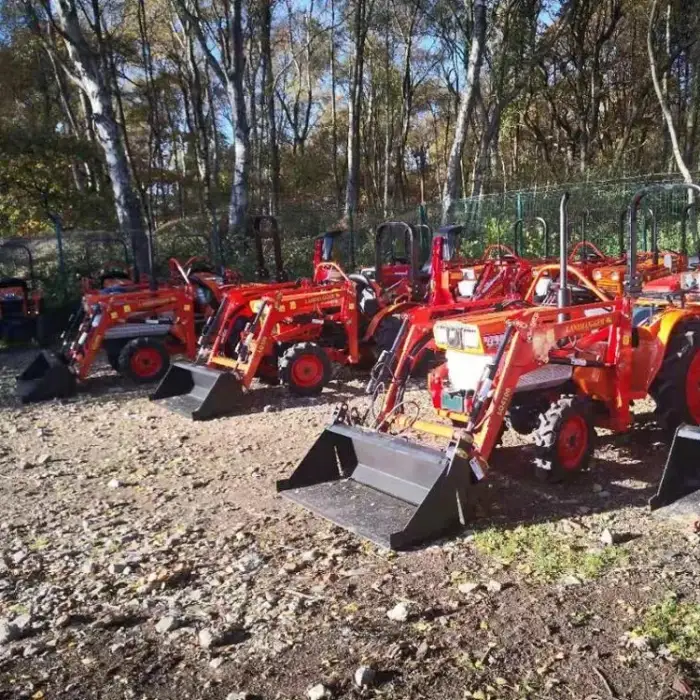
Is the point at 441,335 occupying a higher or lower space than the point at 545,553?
higher

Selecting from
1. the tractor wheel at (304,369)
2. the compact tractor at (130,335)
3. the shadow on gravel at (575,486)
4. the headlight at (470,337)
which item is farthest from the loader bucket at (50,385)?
the headlight at (470,337)

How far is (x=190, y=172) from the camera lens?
3738 cm

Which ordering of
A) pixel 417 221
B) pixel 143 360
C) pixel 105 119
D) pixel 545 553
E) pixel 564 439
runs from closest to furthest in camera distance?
1. pixel 545 553
2. pixel 564 439
3. pixel 143 360
4. pixel 105 119
5. pixel 417 221

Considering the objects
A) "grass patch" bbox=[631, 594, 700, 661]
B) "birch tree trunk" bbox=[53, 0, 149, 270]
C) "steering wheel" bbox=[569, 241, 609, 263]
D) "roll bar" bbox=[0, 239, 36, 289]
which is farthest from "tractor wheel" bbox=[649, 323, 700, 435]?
"roll bar" bbox=[0, 239, 36, 289]

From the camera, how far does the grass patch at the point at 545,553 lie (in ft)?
13.1

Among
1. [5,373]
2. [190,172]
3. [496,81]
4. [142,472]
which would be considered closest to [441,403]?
[142,472]

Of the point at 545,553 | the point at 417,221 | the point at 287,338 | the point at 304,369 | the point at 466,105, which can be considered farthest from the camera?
the point at 417,221

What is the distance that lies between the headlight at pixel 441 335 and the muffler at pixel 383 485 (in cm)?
88

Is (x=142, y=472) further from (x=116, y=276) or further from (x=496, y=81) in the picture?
(x=496, y=81)

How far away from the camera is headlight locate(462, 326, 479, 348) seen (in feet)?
17.2

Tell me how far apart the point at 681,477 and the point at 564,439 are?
2.50 feet

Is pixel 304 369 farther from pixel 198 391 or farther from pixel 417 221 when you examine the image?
pixel 417 221

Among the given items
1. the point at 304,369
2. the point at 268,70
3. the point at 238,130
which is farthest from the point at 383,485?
the point at 268,70

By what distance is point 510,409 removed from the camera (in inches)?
217
